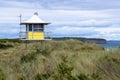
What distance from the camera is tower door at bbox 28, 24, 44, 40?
39.2 metres

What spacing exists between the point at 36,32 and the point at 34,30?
372 millimetres

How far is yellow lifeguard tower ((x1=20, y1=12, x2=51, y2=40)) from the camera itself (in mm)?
39156

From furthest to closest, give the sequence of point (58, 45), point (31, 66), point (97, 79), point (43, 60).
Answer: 1. point (58, 45)
2. point (43, 60)
3. point (31, 66)
4. point (97, 79)

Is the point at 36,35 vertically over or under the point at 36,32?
under

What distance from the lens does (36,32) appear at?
130 feet

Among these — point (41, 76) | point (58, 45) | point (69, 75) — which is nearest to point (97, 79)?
point (69, 75)

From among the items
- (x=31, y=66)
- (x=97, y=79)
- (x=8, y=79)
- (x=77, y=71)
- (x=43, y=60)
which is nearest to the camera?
(x=97, y=79)

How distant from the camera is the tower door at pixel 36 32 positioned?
3919 centimetres

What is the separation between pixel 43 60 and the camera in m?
15.6

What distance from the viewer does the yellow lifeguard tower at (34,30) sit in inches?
1542

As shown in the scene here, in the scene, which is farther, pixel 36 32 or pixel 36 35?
pixel 36 32

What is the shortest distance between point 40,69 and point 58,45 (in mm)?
24572

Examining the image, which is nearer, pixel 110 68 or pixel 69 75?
pixel 69 75

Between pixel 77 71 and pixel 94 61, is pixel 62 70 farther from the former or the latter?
pixel 94 61
